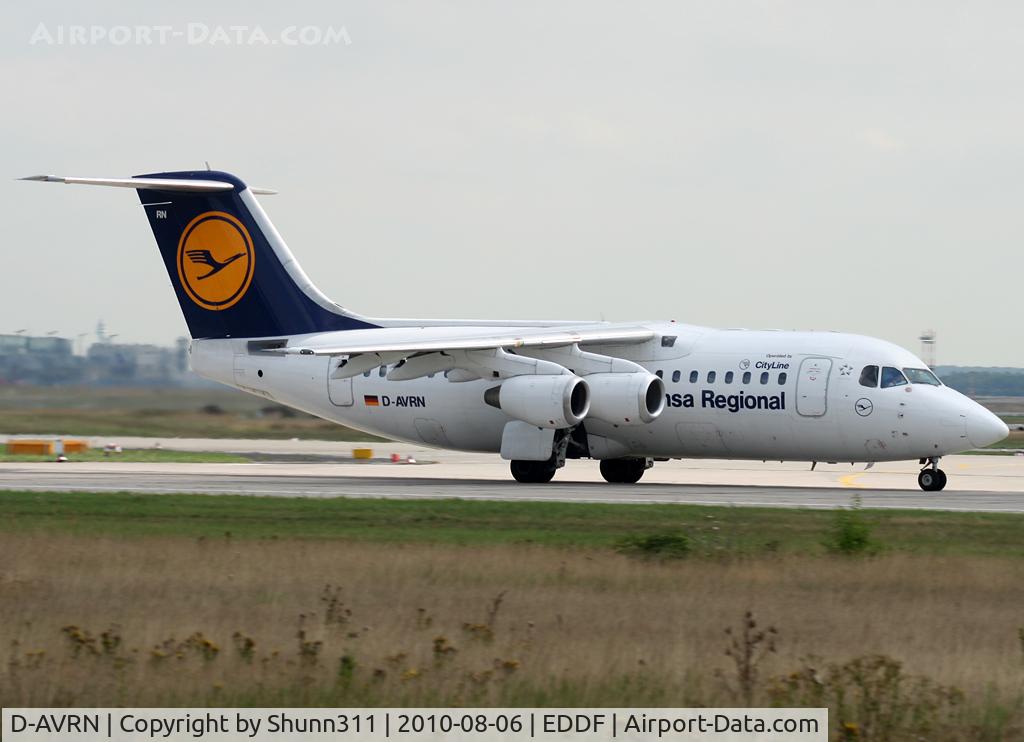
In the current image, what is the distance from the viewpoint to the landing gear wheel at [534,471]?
109 feet

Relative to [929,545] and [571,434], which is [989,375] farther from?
[929,545]

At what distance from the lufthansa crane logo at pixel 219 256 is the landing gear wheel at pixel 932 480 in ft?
52.3

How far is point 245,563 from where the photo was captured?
654 inches

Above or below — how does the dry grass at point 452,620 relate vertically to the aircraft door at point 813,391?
below

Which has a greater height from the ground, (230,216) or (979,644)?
(230,216)

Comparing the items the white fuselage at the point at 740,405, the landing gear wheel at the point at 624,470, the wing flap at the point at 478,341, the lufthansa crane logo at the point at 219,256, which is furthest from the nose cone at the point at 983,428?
the lufthansa crane logo at the point at 219,256

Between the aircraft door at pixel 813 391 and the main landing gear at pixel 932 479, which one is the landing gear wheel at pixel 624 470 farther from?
the main landing gear at pixel 932 479

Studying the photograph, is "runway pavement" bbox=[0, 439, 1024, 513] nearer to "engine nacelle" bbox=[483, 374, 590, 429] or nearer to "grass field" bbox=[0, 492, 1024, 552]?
"engine nacelle" bbox=[483, 374, 590, 429]

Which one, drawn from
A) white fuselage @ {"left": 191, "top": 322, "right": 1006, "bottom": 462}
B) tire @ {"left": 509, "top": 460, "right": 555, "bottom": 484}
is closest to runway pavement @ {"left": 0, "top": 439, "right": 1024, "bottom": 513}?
tire @ {"left": 509, "top": 460, "right": 555, "bottom": 484}

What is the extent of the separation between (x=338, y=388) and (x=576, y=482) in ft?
19.7

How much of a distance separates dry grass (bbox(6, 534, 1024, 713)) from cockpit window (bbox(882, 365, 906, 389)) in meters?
13.3

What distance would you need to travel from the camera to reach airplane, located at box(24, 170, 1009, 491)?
30.7 m

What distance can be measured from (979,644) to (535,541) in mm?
7687

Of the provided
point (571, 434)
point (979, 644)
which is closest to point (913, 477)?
point (571, 434)
